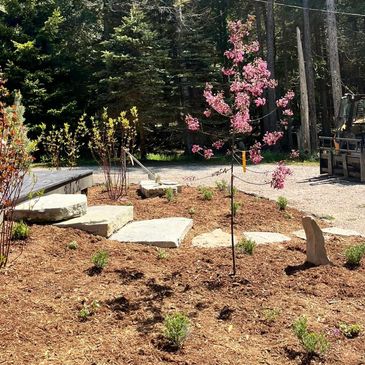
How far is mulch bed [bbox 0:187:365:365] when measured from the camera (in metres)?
2.46

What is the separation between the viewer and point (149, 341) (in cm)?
255

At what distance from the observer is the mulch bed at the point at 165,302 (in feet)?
8.07

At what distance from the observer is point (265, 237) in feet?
15.4

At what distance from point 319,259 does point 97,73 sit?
13348 millimetres

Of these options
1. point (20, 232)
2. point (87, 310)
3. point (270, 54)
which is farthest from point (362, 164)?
point (270, 54)

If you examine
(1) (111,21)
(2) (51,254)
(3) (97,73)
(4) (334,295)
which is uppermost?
(1) (111,21)

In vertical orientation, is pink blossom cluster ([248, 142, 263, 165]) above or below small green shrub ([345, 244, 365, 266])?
above

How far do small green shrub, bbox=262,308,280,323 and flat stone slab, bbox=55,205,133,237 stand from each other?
6.32 ft

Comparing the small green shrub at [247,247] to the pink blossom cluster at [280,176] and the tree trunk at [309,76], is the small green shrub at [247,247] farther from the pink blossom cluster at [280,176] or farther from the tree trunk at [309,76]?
the tree trunk at [309,76]

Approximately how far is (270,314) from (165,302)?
2.34 feet

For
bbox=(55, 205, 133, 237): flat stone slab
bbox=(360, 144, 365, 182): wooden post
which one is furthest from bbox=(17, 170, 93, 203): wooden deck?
bbox=(360, 144, 365, 182): wooden post

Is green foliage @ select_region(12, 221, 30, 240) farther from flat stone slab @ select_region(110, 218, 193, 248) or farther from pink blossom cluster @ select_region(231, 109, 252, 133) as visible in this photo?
pink blossom cluster @ select_region(231, 109, 252, 133)

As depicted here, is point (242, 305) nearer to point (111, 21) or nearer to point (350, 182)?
point (350, 182)

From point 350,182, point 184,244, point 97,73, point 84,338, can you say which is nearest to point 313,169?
point 350,182
